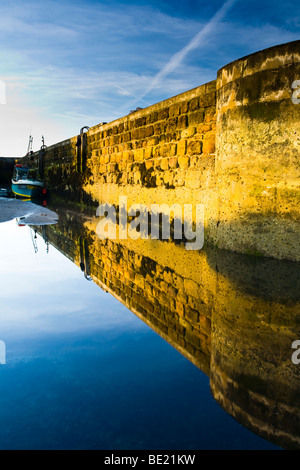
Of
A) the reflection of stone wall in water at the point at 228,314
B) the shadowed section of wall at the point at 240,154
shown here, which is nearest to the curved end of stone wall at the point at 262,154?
the shadowed section of wall at the point at 240,154

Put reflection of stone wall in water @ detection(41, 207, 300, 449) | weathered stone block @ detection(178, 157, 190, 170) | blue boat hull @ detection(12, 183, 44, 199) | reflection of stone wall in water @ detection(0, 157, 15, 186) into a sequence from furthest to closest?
reflection of stone wall in water @ detection(0, 157, 15, 186) < blue boat hull @ detection(12, 183, 44, 199) < weathered stone block @ detection(178, 157, 190, 170) < reflection of stone wall in water @ detection(41, 207, 300, 449)

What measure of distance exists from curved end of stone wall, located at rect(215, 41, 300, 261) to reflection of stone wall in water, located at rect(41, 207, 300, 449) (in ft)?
0.79

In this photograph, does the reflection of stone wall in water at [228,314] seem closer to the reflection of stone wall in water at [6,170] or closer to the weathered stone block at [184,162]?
the weathered stone block at [184,162]

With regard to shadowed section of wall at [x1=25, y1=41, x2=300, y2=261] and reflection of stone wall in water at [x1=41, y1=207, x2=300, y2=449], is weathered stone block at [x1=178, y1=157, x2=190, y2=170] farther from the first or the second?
reflection of stone wall in water at [x1=41, y1=207, x2=300, y2=449]

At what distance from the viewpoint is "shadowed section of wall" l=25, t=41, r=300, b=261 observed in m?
3.59

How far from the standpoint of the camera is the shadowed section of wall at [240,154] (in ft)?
11.8

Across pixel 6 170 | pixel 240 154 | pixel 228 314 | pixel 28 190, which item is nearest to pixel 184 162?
pixel 240 154

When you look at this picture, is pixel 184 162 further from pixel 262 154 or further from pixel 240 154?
pixel 262 154

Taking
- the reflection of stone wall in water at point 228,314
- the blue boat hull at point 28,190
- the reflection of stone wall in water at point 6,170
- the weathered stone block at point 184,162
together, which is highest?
the reflection of stone wall in water at point 6,170

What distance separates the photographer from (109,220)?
807 centimetres

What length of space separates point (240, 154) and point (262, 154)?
0.27 metres

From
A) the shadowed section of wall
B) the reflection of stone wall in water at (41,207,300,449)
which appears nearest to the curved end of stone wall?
the shadowed section of wall

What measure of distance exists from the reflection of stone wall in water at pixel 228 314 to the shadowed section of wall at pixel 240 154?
32cm

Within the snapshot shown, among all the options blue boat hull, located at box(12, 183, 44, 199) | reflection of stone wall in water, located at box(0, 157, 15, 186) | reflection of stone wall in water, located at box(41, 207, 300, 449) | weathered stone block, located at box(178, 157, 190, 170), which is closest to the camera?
reflection of stone wall in water, located at box(41, 207, 300, 449)
